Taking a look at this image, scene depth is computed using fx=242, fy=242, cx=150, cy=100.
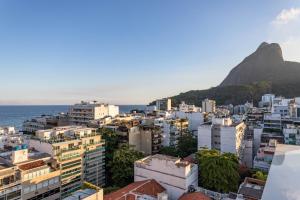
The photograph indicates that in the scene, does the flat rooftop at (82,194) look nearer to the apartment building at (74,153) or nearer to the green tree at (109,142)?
the apartment building at (74,153)

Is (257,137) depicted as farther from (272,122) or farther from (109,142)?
(109,142)

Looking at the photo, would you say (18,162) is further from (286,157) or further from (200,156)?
(286,157)

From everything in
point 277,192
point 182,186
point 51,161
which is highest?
point 277,192

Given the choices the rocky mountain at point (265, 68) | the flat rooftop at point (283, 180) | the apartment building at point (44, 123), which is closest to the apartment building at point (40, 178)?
the flat rooftop at point (283, 180)

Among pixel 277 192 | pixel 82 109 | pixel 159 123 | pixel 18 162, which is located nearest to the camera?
pixel 277 192

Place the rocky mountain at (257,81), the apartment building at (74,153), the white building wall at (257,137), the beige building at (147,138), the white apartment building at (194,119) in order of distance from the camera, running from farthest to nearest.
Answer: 1. the rocky mountain at (257,81)
2. the white apartment building at (194,119)
3. the white building wall at (257,137)
4. the beige building at (147,138)
5. the apartment building at (74,153)

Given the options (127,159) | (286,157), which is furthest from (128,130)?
(286,157)

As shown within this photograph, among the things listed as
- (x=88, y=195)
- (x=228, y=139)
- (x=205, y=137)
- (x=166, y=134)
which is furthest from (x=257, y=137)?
(x=88, y=195)

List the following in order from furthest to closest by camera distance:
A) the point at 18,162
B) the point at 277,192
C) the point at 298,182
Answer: the point at 18,162, the point at 298,182, the point at 277,192
